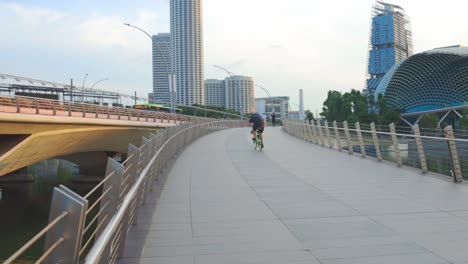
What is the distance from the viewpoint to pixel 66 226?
2656mm

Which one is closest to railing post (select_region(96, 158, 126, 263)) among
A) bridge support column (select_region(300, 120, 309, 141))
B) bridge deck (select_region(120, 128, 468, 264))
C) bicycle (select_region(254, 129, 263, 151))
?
bridge deck (select_region(120, 128, 468, 264))

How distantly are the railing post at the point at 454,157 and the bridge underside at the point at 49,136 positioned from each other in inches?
650

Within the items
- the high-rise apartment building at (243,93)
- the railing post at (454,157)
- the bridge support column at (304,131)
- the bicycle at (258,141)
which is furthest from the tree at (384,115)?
the railing post at (454,157)

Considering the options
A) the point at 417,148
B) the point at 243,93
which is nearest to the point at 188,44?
the point at 243,93

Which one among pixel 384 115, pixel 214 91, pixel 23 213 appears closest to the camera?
pixel 23 213

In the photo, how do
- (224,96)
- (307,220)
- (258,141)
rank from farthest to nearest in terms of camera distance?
(224,96), (258,141), (307,220)

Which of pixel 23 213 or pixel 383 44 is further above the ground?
pixel 383 44

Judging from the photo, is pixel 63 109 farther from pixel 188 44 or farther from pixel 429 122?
pixel 429 122

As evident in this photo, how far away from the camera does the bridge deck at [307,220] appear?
17.8ft

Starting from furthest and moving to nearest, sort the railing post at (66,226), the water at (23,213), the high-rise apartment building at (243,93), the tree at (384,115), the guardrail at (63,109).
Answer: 1. the high-rise apartment building at (243,93)
2. the tree at (384,115)
3. the guardrail at (63,109)
4. the water at (23,213)
5. the railing post at (66,226)

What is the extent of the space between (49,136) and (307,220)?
874 inches

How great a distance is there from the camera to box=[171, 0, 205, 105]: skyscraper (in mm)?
94394

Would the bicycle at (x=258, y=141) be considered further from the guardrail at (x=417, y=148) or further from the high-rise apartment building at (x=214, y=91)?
the high-rise apartment building at (x=214, y=91)

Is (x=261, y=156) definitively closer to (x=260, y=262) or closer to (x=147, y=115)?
(x=260, y=262)
